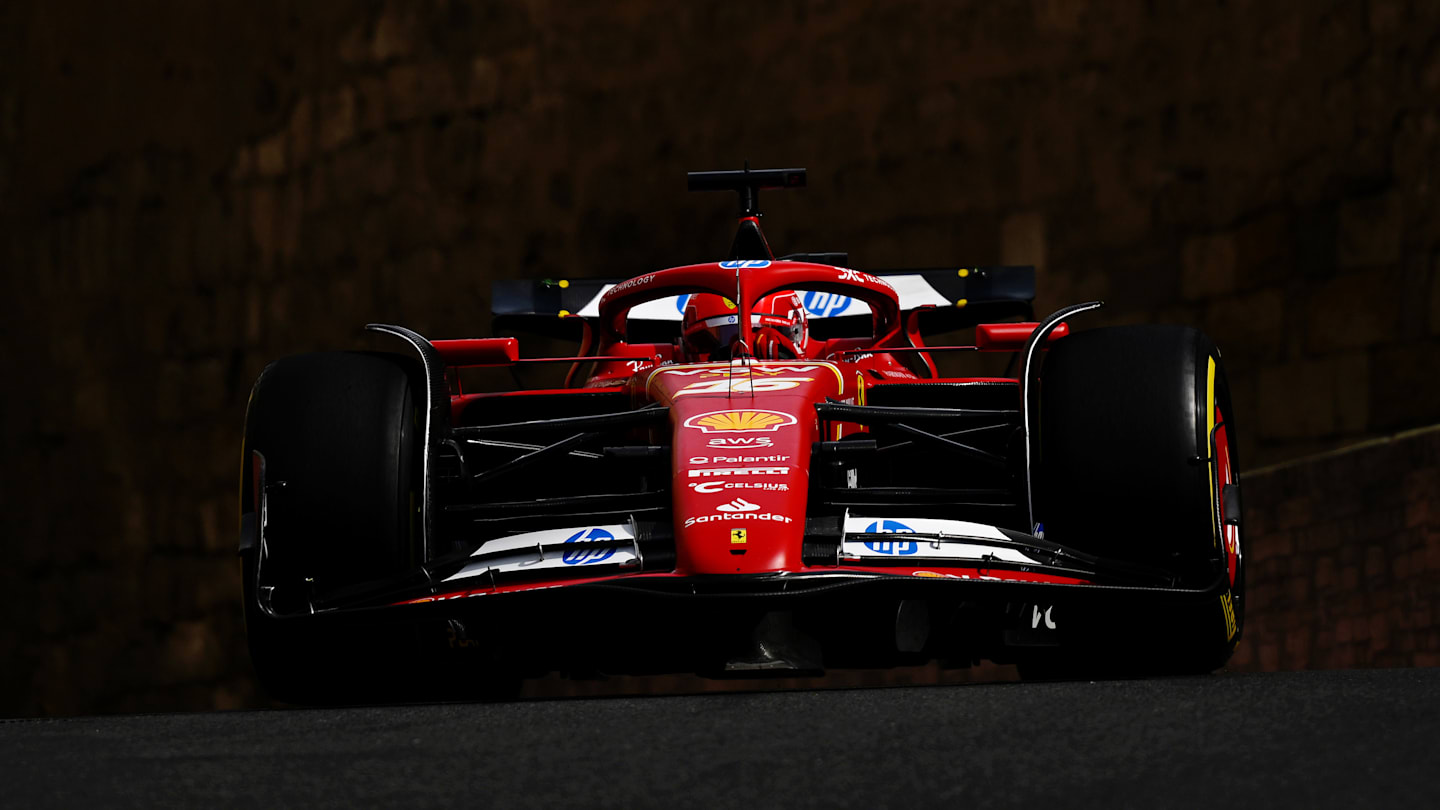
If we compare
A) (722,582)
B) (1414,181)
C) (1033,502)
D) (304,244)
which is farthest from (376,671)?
(304,244)

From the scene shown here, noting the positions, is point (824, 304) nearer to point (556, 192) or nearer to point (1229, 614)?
point (1229, 614)

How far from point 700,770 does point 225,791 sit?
652mm

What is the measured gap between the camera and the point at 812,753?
2998 millimetres

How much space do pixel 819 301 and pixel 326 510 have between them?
3424 mm

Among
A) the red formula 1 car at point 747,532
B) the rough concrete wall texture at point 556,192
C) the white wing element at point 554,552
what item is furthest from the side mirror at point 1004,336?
the rough concrete wall texture at point 556,192

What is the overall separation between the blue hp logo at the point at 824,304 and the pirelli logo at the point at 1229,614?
3.20 m

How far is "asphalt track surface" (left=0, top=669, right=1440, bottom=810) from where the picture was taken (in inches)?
105

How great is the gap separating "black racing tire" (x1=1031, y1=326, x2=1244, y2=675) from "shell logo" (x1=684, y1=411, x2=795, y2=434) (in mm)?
610

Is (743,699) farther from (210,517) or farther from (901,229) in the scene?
(210,517)

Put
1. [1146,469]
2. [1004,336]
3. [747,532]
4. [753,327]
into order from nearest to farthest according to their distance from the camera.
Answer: [747,532], [1146,469], [1004,336], [753,327]

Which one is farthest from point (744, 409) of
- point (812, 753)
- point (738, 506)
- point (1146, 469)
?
point (812, 753)

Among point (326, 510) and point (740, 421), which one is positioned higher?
point (740, 421)

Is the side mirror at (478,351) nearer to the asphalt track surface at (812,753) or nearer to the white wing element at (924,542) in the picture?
the white wing element at (924,542)

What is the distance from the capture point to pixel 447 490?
504cm
